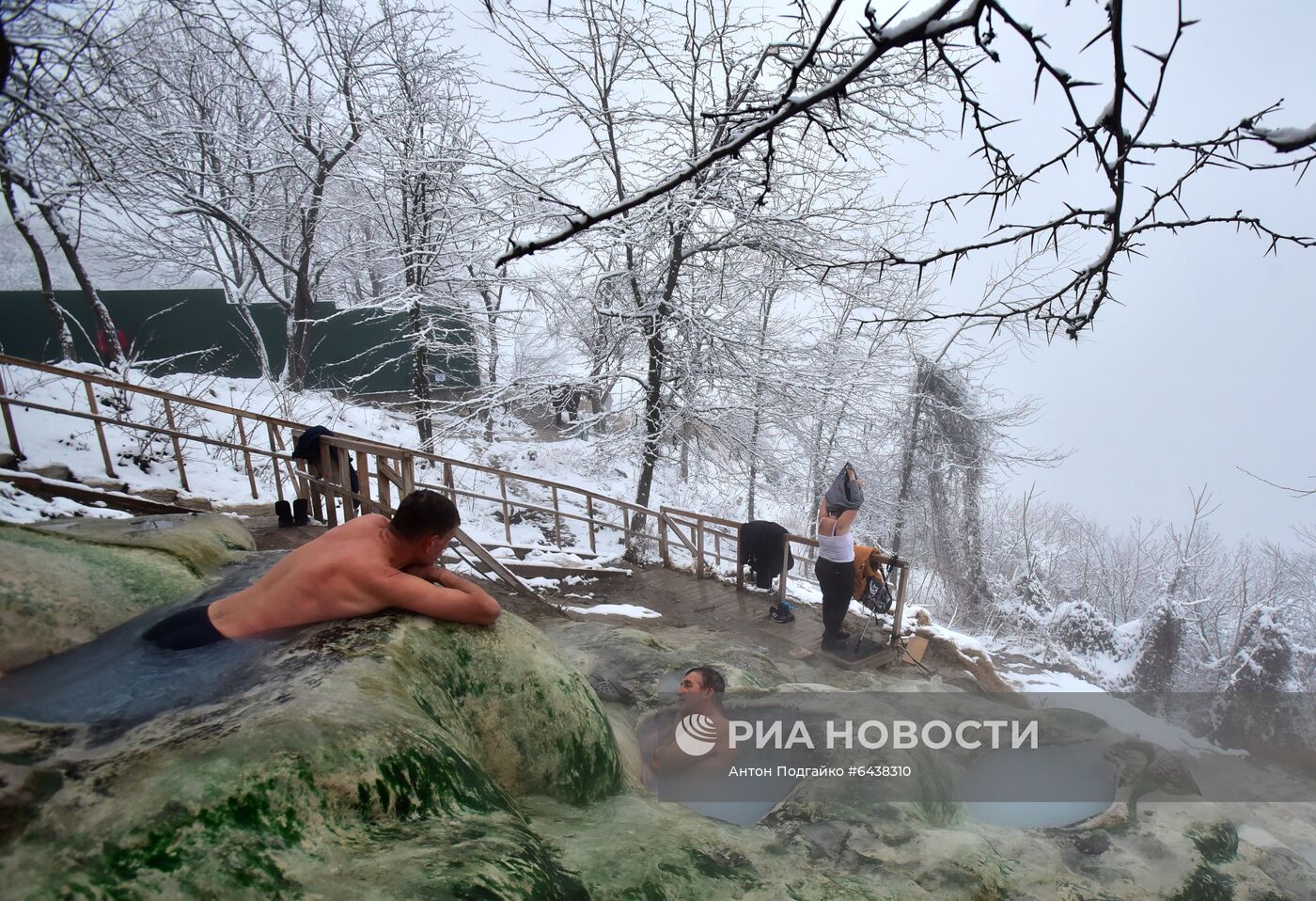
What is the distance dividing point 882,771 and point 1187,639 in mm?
15199

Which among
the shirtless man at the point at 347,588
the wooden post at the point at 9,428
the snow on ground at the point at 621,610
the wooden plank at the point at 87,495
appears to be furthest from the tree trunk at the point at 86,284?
the shirtless man at the point at 347,588

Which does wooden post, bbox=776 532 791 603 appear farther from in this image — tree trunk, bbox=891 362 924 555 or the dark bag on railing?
tree trunk, bbox=891 362 924 555

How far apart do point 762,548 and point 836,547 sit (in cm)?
198

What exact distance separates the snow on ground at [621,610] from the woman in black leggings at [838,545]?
77.2 inches

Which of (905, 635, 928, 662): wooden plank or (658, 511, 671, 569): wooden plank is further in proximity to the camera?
(658, 511, 671, 569): wooden plank

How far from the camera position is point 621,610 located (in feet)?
24.6

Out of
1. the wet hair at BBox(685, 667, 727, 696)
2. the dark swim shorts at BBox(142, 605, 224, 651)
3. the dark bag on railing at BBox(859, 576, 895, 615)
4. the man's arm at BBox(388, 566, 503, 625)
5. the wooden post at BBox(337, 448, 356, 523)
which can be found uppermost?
the man's arm at BBox(388, 566, 503, 625)

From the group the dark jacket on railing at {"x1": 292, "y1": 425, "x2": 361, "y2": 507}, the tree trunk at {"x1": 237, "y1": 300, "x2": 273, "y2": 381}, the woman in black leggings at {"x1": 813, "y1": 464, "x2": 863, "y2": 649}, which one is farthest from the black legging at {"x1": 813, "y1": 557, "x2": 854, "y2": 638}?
the tree trunk at {"x1": 237, "y1": 300, "x2": 273, "y2": 381}

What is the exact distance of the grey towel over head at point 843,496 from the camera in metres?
6.41

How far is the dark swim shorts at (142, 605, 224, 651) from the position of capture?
2.68 m

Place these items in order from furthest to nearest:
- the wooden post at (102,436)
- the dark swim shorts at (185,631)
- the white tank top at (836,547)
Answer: the wooden post at (102,436) → the white tank top at (836,547) → the dark swim shorts at (185,631)

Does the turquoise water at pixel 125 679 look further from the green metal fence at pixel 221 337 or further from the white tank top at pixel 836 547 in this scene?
the green metal fence at pixel 221 337

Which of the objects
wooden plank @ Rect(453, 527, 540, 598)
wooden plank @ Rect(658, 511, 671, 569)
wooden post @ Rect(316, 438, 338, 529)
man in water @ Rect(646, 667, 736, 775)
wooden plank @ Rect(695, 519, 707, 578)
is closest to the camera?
man in water @ Rect(646, 667, 736, 775)

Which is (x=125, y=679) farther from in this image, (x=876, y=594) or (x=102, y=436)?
(x=102, y=436)
